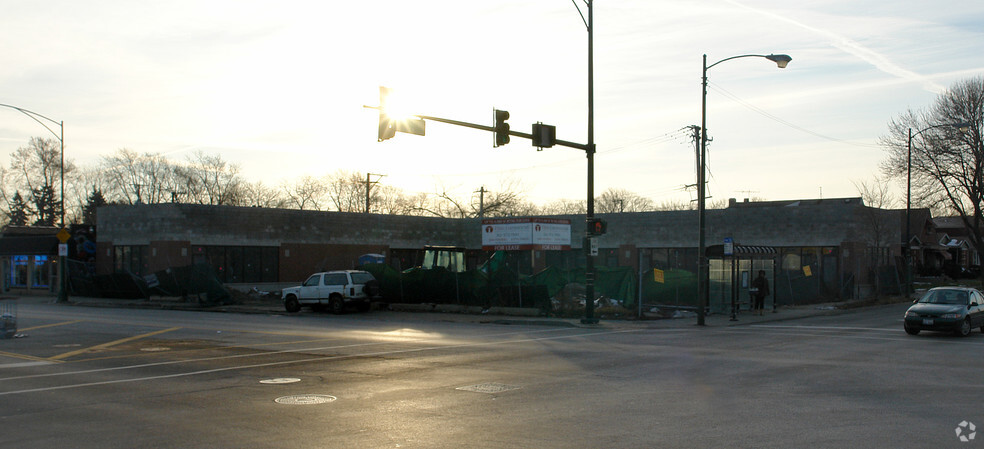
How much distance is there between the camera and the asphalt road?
853cm

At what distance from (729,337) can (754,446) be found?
1362cm

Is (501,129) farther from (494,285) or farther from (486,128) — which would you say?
(494,285)

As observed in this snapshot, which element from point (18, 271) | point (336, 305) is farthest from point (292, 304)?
point (18, 271)

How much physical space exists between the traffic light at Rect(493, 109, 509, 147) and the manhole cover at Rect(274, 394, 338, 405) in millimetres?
11864

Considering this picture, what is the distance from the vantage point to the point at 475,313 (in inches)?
1217

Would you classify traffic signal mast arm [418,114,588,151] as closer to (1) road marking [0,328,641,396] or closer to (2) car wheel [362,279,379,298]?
(1) road marking [0,328,641,396]

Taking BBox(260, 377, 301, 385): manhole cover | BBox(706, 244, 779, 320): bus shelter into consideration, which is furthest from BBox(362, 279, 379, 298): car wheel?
BBox(260, 377, 301, 385): manhole cover

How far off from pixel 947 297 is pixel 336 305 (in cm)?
2158

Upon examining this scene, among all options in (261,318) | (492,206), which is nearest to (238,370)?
(261,318)

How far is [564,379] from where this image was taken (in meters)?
12.9

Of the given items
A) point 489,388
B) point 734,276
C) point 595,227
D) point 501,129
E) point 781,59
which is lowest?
point 489,388

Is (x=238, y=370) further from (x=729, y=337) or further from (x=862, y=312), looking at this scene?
(x=862, y=312)

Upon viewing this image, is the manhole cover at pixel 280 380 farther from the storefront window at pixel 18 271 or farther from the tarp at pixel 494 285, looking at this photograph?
the storefront window at pixel 18 271

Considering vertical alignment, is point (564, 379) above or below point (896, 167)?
below
